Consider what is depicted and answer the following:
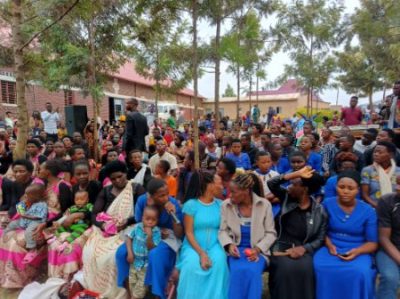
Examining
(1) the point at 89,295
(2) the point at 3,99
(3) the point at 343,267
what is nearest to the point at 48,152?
(1) the point at 89,295

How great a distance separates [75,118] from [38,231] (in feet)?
22.3

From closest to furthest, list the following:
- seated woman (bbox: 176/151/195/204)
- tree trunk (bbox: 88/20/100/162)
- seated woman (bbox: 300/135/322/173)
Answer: seated woman (bbox: 176/151/195/204) → seated woman (bbox: 300/135/322/173) → tree trunk (bbox: 88/20/100/162)

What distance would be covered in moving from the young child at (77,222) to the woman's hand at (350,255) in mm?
2711

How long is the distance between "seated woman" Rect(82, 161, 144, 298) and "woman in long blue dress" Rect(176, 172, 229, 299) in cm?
77

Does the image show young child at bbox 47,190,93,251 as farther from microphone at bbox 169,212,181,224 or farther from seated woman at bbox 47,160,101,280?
microphone at bbox 169,212,181,224

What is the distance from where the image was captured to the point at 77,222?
13.1 ft

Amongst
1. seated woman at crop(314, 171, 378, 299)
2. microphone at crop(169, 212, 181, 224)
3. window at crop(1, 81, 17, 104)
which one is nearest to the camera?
seated woman at crop(314, 171, 378, 299)

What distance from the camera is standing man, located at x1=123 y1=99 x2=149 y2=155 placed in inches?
247

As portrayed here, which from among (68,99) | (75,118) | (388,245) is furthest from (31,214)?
(68,99)

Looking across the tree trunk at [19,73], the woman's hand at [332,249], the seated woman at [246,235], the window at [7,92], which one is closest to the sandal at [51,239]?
the seated woman at [246,235]

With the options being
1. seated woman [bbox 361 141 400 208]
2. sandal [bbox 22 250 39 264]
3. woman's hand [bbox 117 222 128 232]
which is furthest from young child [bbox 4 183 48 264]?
seated woman [bbox 361 141 400 208]

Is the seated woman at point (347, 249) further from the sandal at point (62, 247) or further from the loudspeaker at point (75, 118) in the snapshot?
the loudspeaker at point (75, 118)

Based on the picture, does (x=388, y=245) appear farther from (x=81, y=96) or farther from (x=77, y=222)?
(x=81, y=96)

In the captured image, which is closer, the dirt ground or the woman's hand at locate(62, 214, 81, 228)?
the dirt ground
